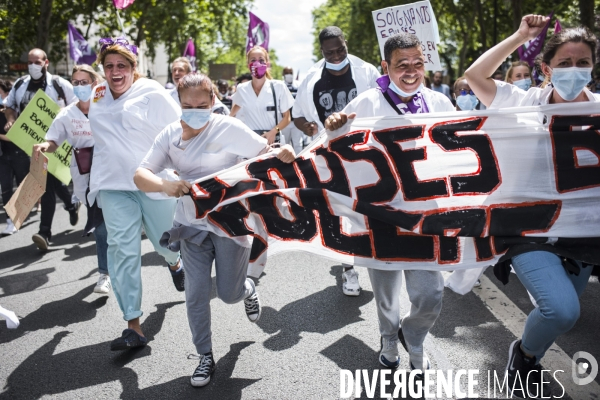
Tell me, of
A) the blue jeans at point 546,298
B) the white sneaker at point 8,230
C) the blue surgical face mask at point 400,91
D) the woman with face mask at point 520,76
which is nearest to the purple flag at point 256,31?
the white sneaker at point 8,230

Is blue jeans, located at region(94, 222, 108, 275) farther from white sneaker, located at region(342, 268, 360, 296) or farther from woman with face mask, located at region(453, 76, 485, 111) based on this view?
woman with face mask, located at region(453, 76, 485, 111)

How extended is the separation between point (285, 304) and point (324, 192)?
178 centimetres

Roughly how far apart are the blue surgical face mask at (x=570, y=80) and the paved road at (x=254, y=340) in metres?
1.57

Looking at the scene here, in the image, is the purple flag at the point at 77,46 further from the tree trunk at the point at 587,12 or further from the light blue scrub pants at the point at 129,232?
the tree trunk at the point at 587,12

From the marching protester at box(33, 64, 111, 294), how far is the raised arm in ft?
10.8

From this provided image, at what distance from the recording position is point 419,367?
3.66 m

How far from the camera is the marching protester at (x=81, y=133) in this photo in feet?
17.5

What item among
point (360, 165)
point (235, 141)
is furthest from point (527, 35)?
point (235, 141)

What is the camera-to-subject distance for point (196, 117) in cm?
371

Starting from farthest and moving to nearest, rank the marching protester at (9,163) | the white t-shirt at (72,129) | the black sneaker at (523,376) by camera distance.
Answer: the marching protester at (9,163) → the white t-shirt at (72,129) → the black sneaker at (523,376)

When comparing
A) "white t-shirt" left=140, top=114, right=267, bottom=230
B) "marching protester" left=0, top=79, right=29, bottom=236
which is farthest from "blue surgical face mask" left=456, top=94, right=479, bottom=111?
"marching protester" left=0, top=79, right=29, bottom=236

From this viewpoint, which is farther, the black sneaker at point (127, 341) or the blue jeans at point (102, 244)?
the blue jeans at point (102, 244)

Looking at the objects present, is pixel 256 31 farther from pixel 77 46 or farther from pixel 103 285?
pixel 103 285

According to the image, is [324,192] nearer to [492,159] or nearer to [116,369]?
[492,159]
